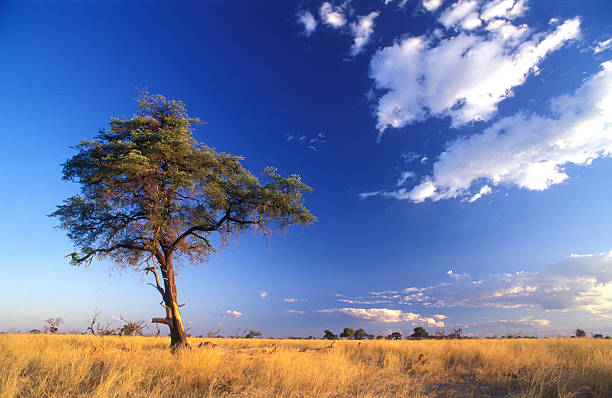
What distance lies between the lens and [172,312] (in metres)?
13.5

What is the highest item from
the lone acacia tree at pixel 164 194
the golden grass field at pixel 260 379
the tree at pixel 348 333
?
the lone acacia tree at pixel 164 194

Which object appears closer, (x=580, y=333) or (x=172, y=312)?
(x=172, y=312)

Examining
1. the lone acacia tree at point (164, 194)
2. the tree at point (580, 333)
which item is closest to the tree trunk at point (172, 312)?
the lone acacia tree at point (164, 194)

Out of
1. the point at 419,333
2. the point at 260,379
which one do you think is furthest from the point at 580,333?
the point at 260,379

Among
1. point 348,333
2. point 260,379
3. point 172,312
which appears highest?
point 172,312

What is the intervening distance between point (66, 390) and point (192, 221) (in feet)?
31.1

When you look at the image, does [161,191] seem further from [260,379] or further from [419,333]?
[419,333]

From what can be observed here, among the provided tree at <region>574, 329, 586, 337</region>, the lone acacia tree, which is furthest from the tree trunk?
tree at <region>574, 329, 586, 337</region>

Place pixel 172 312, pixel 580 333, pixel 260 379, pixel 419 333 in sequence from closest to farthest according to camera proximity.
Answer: pixel 260 379, pixel 172 312, pixel 580 333, pixel 419 333

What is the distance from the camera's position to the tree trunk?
13.4 metres

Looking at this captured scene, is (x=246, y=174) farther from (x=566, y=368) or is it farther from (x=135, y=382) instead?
(x=566, y=368)

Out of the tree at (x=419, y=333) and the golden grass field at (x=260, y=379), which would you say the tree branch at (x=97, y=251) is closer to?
the golden grass field at (x=260, y=379)

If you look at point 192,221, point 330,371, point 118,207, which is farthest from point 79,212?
point 330,371

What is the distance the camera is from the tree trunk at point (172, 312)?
13406mm
